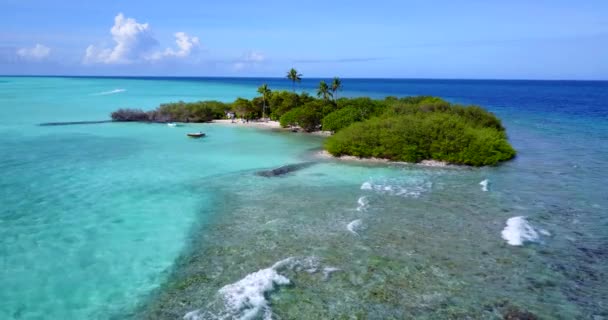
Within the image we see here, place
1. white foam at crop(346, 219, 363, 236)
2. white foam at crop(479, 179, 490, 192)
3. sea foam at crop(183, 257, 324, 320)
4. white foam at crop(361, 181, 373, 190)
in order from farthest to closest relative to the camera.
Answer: white foam at crop(479, 179, 490, 192)
white foam at crop(361, 181, 373, 190)
white foam at crop(346, 219, 363, 236)
sea foam at crop(183, 257, 324, 320)

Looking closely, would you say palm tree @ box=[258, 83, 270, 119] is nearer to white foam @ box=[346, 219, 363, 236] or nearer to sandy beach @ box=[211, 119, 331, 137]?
sandy beach @ box=[211, 119, 331, 137]

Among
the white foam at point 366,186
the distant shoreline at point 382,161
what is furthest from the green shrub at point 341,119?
the white foam at point 366,186

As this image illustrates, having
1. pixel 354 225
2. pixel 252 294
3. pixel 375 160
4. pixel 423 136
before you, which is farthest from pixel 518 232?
pixel 375 160

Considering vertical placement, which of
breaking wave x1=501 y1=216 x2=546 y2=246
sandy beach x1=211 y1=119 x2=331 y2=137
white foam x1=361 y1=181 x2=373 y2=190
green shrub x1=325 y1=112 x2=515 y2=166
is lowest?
breaking wave x1=501 y1=216 x2=546 y2=246

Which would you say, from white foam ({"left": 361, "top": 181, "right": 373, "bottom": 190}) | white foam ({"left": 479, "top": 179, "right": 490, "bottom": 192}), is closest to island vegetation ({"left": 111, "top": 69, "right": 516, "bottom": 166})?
white foam ({"left": 479, "top": 179, "right": 490, "bottom": 192})

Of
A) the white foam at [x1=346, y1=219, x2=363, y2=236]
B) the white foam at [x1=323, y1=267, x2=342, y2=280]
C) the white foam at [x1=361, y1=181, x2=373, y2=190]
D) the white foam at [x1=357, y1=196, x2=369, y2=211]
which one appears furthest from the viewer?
the white foam at [x1=361, y1=181, x2=373, y2=190]

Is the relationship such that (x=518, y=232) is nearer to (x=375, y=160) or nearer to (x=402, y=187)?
(x=402, y=187)
